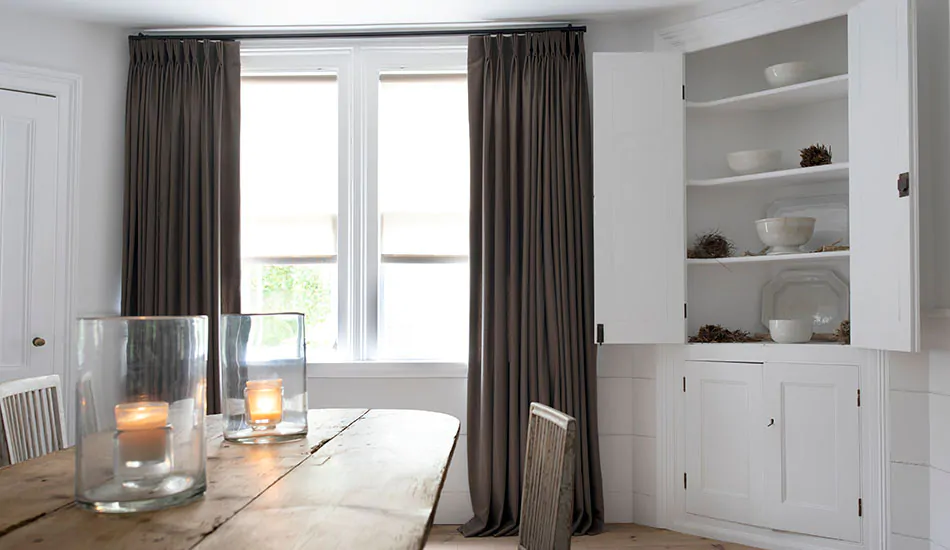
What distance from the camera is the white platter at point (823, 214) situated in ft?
11.6

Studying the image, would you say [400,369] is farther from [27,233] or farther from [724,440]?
[27,233]

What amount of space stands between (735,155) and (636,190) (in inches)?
19.6

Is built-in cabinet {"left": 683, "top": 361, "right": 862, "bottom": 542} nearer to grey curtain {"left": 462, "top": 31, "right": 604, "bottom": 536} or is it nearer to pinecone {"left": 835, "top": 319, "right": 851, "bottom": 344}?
pinecone {"left": 835, "top": 319, "right": 851, "bottom": 344}

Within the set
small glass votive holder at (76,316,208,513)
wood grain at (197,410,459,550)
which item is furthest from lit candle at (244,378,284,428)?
small glass votive holder at (76,316,208,513)

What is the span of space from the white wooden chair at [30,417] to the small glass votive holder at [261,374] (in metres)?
0.59

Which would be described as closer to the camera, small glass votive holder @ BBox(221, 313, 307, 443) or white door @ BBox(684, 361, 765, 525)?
small glass votive holder @ BBox(221, 313, 307, 443)

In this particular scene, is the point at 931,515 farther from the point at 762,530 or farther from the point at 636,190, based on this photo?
the point at 636,190

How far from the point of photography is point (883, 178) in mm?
2938

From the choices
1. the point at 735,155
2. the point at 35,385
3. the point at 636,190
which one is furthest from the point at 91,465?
the point at 735,155

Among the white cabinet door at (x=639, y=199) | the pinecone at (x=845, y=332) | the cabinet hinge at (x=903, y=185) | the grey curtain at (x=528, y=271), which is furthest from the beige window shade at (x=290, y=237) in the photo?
the cabinet hinge at (x=903, y=185)

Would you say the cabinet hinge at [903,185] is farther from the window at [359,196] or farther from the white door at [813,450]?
the window at [359,196]

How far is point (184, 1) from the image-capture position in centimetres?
355

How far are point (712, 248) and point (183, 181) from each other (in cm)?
261

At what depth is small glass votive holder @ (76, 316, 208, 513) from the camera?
3.89ft
